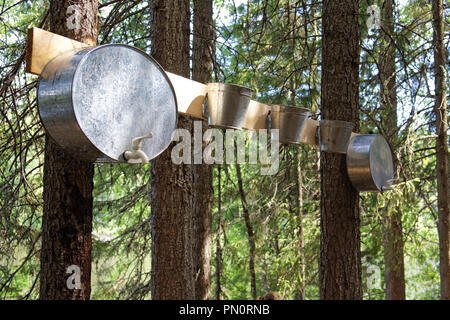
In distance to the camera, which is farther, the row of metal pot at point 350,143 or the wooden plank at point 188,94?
the row of metal pot at point 350,143

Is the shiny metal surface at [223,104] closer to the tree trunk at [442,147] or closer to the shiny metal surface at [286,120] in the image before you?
the shiny metal surface at [286,120]

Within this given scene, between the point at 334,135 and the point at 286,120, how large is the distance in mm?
629

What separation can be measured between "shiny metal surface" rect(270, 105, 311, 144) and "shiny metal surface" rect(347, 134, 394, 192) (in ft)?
2.30

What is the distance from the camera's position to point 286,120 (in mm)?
3303

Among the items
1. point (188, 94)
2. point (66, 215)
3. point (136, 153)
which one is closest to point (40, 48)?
point (136, 153)

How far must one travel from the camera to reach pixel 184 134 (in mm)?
3611

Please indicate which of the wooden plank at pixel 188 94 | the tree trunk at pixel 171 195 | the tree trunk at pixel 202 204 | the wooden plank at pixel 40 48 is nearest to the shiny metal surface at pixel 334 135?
the tree trunk at pixel 171 195

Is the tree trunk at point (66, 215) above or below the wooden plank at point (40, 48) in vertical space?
below

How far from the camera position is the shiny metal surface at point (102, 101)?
6.60 feet

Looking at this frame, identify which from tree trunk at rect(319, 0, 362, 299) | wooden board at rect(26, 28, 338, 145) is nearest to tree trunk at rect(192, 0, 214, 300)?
tree trunk at rect(319, 0, 362, 299)

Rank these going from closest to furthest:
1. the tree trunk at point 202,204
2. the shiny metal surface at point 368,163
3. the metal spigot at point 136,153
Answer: the metal spigot at point 136,153
the shiny metal surface at point 368,163
the tree trunk at point 202,204

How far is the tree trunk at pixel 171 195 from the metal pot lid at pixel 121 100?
122cm
